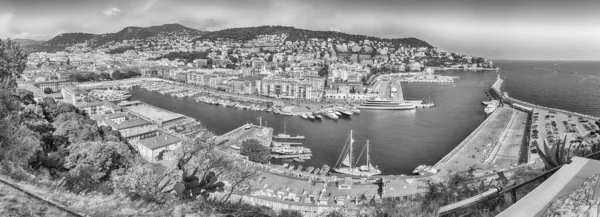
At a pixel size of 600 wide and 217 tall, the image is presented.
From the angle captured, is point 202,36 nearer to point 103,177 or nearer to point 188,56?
point 188,56

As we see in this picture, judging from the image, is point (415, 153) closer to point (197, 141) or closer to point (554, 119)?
point (554, 119)

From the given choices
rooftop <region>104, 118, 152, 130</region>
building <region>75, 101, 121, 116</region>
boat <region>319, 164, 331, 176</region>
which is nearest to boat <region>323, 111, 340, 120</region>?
boat <region>319, 164, 331, 176</region>

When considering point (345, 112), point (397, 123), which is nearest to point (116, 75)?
point (345, 112)

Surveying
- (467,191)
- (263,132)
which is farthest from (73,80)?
(467,191)

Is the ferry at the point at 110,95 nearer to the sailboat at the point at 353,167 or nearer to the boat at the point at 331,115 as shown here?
the boat at the point at 331,115

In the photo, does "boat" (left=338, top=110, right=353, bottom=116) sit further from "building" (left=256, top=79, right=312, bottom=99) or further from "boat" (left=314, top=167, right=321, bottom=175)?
"boat" (left=314, top=167, right=321, bottom=175)

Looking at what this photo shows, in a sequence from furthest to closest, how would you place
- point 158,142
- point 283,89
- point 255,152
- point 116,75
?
point 116,75
point 283,89
point 158,142
point 255,152

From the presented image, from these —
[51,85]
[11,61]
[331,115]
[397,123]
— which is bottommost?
[397,123]

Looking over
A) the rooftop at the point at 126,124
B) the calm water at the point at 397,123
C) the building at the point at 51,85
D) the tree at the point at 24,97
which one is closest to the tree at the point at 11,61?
the tree at the point at 24,97
